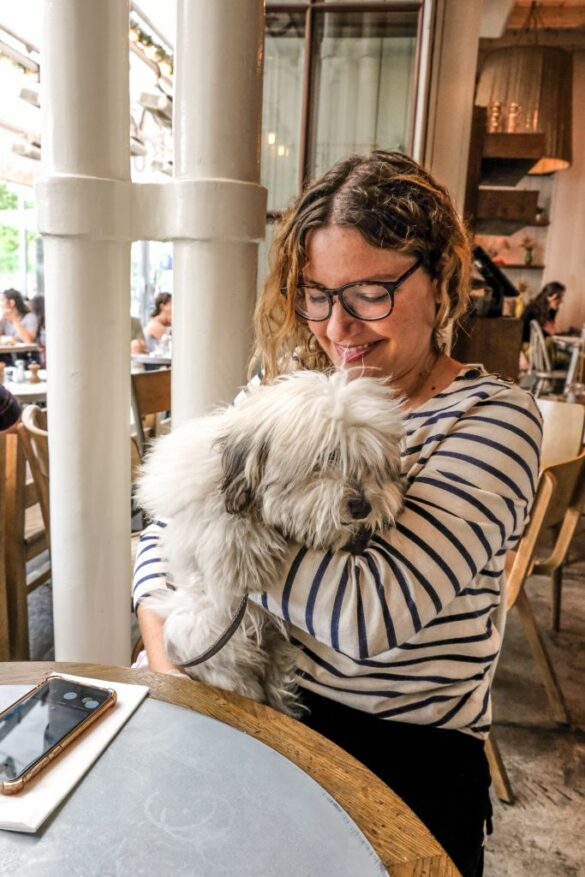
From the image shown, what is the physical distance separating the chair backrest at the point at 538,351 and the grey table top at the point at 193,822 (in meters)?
7.27

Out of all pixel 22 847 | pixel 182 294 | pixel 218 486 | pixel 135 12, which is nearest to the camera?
pixel 22 847

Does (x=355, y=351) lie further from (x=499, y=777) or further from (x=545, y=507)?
(x=499, y=777)

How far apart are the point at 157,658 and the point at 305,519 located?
41 cm

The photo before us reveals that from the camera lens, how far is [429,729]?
3.49 feet

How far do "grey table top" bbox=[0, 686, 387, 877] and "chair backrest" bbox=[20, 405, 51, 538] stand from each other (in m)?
1.63

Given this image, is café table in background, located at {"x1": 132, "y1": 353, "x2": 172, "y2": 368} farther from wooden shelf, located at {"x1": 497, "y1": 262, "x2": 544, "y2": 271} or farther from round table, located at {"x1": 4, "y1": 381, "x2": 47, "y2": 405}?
wooden shelf, located at {"x1": 497, "y1": 262, "x2": 544, "y2": 271}

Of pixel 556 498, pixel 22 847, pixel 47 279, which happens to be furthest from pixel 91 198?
pixel 556 498

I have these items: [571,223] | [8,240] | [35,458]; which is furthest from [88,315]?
[8,240]

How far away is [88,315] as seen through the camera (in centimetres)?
165

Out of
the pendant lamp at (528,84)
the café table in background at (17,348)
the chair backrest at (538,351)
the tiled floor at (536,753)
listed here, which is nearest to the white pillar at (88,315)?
the tiled floor at (536,753)

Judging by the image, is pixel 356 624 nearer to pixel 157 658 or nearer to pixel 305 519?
pixel 305 519

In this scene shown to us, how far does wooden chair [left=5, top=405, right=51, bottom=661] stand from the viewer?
2.24m

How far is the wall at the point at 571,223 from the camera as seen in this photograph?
32.3 feet

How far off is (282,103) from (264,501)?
3.22 metres
